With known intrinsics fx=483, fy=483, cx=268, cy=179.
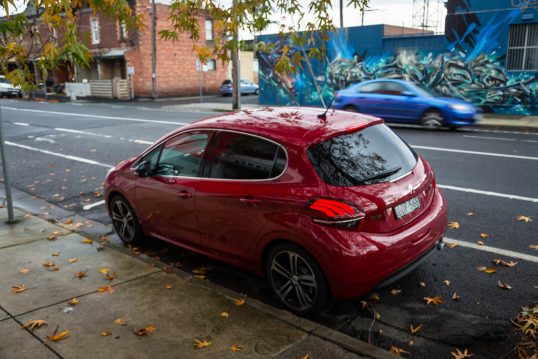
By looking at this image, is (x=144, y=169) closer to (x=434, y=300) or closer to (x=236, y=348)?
Result: (x=236, y=348)

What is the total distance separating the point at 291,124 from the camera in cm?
442

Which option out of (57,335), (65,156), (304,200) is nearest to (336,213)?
(304,200)

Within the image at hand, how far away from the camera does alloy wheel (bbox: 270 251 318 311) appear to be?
4004 millimetres

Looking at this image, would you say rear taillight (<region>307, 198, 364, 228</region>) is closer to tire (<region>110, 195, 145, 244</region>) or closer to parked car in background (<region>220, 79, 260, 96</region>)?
tire (<region>110, 195, 145, 244</region>)

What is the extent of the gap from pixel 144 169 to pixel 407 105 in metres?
12.0

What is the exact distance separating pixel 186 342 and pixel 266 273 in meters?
0.98

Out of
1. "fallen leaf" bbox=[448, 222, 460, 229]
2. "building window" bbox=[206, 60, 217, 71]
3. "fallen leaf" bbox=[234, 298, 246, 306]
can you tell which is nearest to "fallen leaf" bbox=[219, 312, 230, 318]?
"fallen leaf" bbox=[234, 298, 246, 306]

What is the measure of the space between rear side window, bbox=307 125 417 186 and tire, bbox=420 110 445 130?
37.0 feet

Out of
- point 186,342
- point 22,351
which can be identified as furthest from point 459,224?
point 22,351

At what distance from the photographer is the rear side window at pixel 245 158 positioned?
4188 mm

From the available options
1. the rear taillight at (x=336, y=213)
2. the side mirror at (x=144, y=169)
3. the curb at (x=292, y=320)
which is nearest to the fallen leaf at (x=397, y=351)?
the curb at (x=292, y=320)

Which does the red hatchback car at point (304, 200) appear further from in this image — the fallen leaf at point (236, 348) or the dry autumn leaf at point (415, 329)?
the fallen leaf at point (236, 348)

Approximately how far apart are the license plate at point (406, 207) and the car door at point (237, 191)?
3.27ft

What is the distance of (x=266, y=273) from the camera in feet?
14.2
